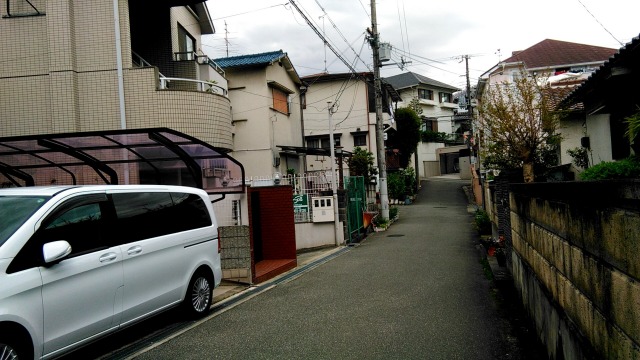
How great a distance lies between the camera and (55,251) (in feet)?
14.5

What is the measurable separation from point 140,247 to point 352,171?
69.3 feet

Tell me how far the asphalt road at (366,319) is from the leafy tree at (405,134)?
2739 cm

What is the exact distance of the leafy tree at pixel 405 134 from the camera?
38.9 meters

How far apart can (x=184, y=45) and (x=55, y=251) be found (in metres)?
13.1

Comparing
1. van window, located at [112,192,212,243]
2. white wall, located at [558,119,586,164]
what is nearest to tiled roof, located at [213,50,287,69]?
white wall, located at [558,119,586,164]

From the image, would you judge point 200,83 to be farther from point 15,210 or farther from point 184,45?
point 15,210

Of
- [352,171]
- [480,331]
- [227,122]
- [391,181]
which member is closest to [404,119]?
[391,181]

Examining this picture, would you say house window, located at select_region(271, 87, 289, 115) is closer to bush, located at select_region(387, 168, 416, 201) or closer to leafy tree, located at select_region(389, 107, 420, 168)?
bush, located at select_region(387, 168, 416, 201)

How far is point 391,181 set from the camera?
3256 cm

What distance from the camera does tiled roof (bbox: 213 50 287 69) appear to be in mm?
20859

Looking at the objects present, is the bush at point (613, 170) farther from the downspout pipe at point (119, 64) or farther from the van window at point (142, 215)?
the downspout pipe at point (119, 64)

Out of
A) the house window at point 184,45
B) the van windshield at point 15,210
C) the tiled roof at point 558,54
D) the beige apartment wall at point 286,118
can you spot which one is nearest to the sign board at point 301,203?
the house window at point 184,45

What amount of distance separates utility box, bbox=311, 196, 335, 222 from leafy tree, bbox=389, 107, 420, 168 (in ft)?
78.0

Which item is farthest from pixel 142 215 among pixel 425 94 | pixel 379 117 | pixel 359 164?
pixel 425 94
